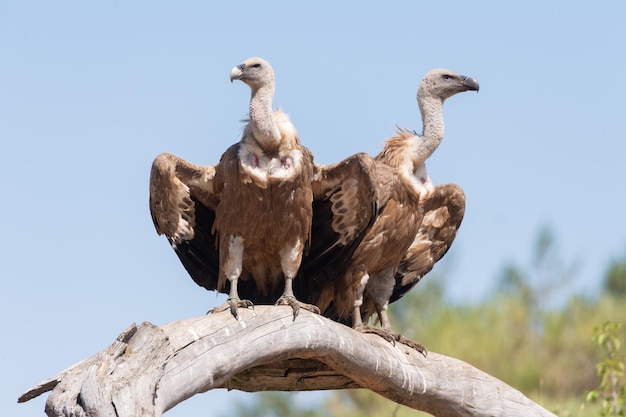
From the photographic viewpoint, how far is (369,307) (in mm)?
9406

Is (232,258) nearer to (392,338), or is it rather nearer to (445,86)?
(392,338)

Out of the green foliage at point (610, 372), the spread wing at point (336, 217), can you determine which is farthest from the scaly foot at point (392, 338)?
the green foliage at point (610, 372)

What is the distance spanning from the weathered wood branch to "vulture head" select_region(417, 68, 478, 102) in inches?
91.6

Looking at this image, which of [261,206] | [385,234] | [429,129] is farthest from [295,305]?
[429,129]

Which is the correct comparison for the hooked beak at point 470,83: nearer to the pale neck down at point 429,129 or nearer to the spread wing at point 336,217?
the pale neck down at point 429,129

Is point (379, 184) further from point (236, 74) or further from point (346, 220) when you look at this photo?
point (236, 74)

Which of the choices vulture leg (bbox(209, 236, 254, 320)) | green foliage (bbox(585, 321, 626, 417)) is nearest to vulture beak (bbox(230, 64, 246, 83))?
vulture leg (bbox(209, 236, 254, 320))

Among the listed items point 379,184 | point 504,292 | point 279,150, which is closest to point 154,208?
point 279,150

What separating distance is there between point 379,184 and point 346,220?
373mm

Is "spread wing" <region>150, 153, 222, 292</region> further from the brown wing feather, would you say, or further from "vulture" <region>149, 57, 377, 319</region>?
the brown wing feather

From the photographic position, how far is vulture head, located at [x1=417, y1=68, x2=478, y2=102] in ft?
31.0

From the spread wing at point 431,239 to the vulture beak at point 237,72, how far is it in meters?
2.16

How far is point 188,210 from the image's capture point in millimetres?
8406

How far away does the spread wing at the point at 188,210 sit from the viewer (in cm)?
810
